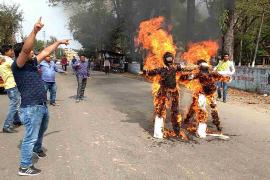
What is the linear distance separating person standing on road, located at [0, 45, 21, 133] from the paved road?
317 mm

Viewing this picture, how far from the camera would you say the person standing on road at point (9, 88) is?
7973 mm

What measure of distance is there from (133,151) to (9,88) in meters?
3.23

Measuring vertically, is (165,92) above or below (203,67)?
below

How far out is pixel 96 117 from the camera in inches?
392

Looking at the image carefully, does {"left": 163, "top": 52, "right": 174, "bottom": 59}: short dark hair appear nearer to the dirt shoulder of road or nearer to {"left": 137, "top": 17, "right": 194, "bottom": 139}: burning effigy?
{"left": 137, "top": 17, "right": 194, "bottom": 139}: burning effigy

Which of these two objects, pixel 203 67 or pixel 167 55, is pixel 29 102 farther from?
pixel 203 67

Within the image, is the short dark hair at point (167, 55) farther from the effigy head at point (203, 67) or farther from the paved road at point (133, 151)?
the paved road at point (133, 151)

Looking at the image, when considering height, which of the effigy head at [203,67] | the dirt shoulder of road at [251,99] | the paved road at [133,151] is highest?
the effigy head at [203,67]

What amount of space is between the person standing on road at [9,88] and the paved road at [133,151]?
1.04ft

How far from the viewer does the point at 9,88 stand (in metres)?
8.16

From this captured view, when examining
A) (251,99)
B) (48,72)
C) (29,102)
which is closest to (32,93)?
(29,102)

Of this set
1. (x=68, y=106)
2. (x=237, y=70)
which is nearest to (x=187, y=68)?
(x=68, y=106)

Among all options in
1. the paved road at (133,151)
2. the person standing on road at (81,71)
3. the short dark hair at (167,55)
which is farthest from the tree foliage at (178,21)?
the short dark hair at (167,55)

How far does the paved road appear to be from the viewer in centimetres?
550
